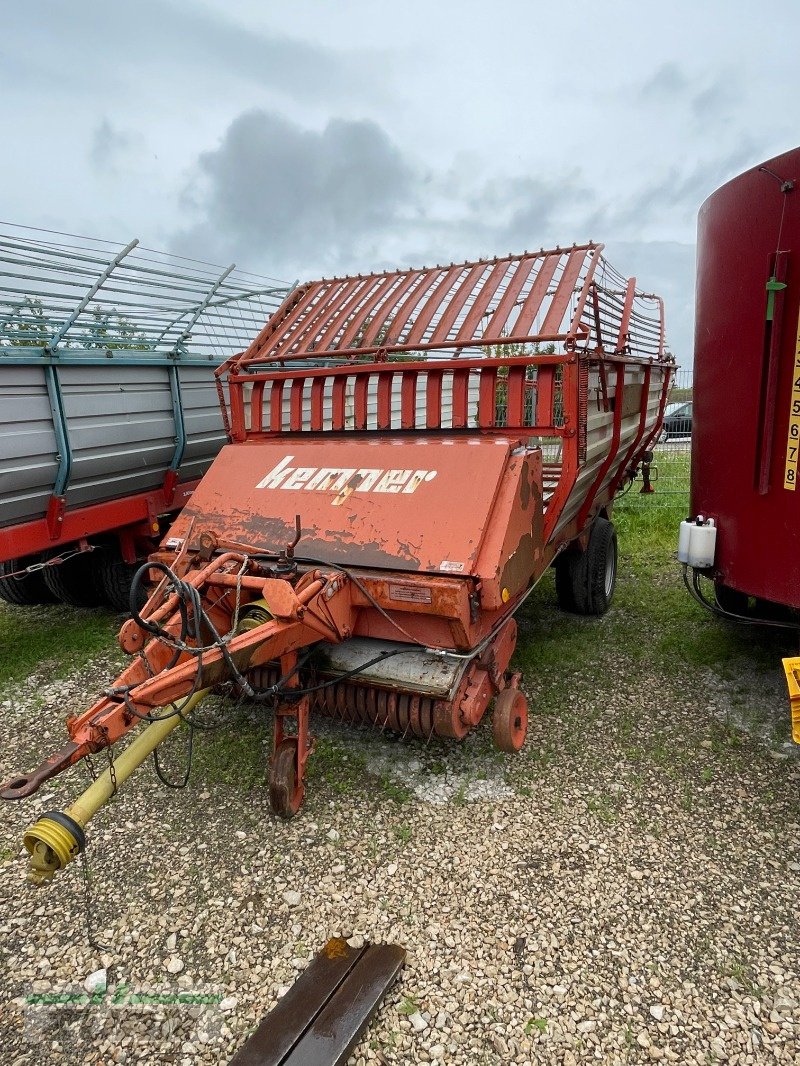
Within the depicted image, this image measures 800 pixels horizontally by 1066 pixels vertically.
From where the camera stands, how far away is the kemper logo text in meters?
3.60

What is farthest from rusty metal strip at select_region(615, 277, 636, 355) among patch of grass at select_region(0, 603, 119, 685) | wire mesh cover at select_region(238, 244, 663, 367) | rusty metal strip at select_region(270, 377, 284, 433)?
patch of grass at select_region(0, 603, 119, 685)

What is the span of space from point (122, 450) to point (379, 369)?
271 centimetres

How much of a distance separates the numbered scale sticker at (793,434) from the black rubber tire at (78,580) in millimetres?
5401

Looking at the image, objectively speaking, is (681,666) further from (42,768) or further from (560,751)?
(42,768)

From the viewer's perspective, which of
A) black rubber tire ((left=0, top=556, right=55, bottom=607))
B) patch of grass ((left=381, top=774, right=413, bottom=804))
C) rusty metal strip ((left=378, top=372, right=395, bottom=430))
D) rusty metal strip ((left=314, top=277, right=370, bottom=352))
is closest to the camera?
patch of grass ((left=381, top=774, right=413, bottom=804))

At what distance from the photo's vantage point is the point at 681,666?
4.77 metres

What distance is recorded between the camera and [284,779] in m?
3.28

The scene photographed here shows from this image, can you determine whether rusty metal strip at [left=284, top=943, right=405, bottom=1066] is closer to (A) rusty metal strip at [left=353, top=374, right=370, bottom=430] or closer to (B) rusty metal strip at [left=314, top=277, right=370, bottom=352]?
(A) rusty metal strip at [left=353, top=374, right=370, bottom=430]

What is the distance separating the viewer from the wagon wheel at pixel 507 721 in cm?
353

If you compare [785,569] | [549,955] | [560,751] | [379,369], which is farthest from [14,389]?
[785,569]

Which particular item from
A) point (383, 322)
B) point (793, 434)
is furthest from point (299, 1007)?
point (383, 322)

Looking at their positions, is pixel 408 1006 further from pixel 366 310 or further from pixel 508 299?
pixel 366 310

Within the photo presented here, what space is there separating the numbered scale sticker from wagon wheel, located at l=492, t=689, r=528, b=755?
1801 mm

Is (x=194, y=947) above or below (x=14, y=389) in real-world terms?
below
